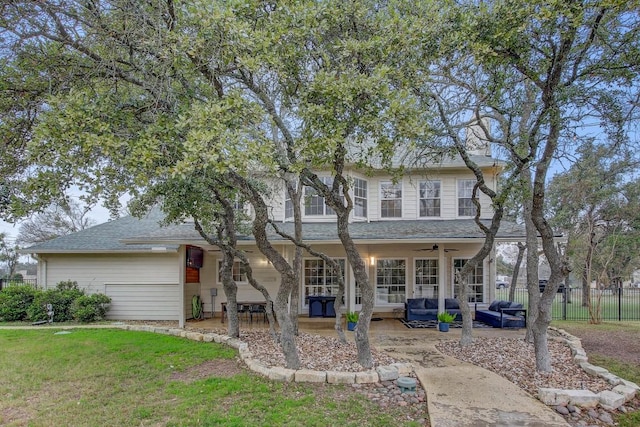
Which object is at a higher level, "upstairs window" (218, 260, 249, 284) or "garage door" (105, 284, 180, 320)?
"upstairs window" (218, 260, 249, 284)

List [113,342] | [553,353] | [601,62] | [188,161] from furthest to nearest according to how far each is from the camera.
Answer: [113,342] < [553,353] < [601,62] < [188,161]

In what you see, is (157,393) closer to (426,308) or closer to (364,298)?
(364,298)

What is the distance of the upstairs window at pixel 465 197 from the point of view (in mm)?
12898

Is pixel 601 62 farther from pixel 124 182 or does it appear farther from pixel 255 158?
pixel 124 182

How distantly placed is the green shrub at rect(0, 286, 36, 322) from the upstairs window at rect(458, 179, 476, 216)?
13.8 m

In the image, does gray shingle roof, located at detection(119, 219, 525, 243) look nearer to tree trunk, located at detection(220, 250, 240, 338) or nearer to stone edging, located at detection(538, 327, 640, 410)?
tree trunk, located at detection(220, 250, 240, 338)

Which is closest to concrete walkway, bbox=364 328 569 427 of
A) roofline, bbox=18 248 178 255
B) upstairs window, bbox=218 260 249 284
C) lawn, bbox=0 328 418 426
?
lawn, bbox=0 328 418 426

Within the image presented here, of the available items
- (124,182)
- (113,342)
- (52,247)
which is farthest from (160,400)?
(52,247)

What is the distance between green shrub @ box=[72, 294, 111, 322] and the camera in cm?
1153

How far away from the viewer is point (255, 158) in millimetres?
4820

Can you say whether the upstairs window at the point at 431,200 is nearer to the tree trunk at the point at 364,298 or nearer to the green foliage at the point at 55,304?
the tree trunk at the point at 364,298

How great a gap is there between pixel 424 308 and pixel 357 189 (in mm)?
4254

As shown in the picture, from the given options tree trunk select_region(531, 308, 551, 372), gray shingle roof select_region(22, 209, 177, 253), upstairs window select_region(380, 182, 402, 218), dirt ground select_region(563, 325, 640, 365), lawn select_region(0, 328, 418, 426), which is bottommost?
dirt ground select_region(563, 325, 640, 365)

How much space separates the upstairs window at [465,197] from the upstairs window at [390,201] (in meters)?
1.94
